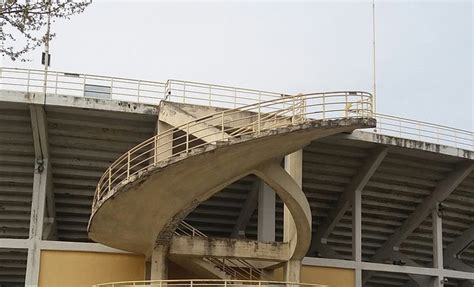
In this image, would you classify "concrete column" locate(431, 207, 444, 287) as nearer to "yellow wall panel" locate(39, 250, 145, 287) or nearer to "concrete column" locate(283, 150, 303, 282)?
"concrete column" locate(283, 150, 303, 282)

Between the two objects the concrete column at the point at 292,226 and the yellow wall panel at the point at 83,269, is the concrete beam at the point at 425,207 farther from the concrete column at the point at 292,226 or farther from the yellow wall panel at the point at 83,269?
the yellow wall panel at the point at 83,269

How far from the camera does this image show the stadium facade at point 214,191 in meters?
22.7

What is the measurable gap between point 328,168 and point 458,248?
10.2 m

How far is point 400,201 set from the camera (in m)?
33.6

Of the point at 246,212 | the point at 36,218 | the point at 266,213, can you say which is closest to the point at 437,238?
the point at 246,212

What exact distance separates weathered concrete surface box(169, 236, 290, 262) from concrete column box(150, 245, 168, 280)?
0.29 meters

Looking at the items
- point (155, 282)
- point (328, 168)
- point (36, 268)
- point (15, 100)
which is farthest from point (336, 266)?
point (15, 100)

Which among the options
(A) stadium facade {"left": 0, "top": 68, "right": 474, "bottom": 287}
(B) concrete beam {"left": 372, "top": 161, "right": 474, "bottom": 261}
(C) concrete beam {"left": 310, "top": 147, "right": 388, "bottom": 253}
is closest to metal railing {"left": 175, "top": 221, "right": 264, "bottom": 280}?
(A) stadium facade {"left": 0, "top": 68, "right": 474, "bottom": 287}

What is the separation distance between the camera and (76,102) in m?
26.6

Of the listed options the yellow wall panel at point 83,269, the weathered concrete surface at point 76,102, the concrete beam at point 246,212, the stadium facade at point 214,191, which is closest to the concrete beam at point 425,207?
the stadium facade at point 214,191

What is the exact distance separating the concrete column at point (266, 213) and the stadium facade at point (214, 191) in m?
0.05

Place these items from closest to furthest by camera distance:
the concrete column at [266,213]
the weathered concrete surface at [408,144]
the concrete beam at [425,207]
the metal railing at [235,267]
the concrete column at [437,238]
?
the metal railing at [235,267] → the concrete column at [266,213] → the weathered concrete surface at [408,144] → the concrete beam at [425,207] → the concrete column at [437,238]

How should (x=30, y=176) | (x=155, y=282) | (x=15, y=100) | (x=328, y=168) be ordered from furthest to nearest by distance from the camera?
(x=328, y=168) → (x=30, y=176) → (x=15, y=100) → (x=155, y=282)

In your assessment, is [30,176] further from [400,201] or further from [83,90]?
[400,201]
